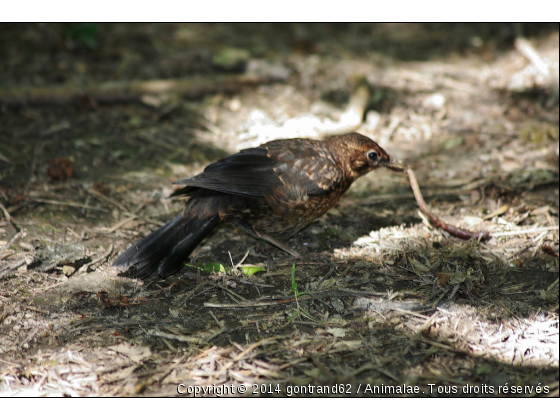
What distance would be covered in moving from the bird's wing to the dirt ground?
0.57m

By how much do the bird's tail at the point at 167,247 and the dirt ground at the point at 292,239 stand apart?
5.0 inches

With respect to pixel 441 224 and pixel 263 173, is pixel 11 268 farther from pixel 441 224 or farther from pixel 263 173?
pixel 441 224

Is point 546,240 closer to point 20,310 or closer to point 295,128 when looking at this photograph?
point 295,128

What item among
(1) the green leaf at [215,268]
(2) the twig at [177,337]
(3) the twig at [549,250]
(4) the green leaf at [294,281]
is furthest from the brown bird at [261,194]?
(3) the twig at [549,250]

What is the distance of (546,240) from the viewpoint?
444cm

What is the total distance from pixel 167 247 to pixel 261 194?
0.86m

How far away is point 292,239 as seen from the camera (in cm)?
486

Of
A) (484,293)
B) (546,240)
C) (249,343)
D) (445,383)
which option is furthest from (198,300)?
(546,240)

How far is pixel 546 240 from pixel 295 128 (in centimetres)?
313

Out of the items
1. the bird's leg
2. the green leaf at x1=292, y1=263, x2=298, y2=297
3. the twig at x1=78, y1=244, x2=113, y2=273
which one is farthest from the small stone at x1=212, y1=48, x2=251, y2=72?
the green leaf at x1=292, y1=263, x2=298, y2=297

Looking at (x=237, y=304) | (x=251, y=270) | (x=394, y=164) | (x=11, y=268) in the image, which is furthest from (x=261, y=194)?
(x=11, y=268)

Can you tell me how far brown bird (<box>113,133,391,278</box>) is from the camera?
4184 mm

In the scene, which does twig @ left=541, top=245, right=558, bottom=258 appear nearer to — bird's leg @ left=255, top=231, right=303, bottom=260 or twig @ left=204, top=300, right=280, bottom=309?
bird's leg @ left=255, top=231, right=303, bottom=260

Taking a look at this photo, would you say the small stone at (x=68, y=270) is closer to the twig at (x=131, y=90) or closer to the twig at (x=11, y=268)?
the twig at (x=11, y=268)
